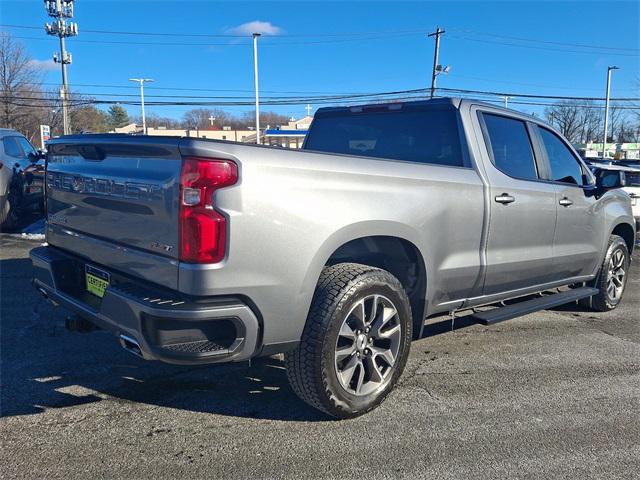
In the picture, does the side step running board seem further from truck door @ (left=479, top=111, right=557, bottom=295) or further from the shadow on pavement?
the shadow on pavement

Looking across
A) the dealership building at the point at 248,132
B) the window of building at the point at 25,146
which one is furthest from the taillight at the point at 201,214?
the dealership building at the point at 248,132

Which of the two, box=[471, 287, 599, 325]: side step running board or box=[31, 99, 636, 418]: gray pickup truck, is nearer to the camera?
box=[31, 99, 636, 418]: gray pickup truck

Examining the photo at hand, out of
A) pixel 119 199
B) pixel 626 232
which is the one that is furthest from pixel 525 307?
pixel 119 199

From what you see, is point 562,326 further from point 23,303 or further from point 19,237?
point 19,237

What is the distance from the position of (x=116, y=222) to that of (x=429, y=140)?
248cm

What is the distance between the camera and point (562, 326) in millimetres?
5355

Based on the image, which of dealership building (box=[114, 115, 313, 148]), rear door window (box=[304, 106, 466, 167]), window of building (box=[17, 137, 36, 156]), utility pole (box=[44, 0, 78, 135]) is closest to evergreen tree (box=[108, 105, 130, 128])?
dealership building (box=[114, 115, 313, 148])

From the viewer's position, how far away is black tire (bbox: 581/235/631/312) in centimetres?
559

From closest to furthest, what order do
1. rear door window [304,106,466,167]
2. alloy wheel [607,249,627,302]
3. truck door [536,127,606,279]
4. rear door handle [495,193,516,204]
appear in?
rear door handle [495,193,516,204] → rear door window [304,106,466,167] → truck door [536,127,606,279] → alloy wheel [607,249,627,302]

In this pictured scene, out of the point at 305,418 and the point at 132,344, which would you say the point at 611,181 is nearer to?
the point at 305,418

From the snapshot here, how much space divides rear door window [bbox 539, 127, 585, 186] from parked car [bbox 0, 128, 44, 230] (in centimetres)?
895

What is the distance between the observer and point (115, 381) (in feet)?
12.1

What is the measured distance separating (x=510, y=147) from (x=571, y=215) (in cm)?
101

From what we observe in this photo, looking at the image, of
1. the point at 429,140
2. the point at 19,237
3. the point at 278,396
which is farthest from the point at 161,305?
the point at 19,237
